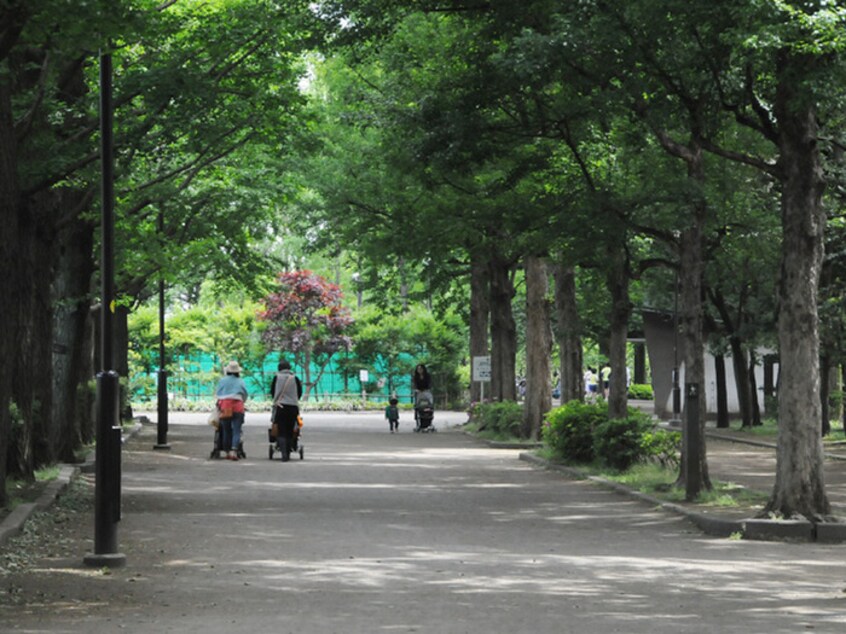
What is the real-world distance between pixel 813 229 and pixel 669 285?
99.9ft

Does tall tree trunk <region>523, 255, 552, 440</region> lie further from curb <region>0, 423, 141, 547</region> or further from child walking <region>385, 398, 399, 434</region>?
curb <region>0, 423, 141, 547</region>

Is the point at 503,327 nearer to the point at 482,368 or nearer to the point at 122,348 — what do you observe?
the point at 482,368

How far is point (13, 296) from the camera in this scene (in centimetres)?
1714

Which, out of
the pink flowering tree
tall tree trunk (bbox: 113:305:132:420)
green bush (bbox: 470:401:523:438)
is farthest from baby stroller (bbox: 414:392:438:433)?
the pink flowering tree

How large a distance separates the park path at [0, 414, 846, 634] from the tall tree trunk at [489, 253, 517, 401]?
1954cm

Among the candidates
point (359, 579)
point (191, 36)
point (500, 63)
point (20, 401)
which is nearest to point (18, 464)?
point (20, 401)

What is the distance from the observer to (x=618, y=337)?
1029 inches

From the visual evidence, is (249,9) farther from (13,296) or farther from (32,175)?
(13,296)

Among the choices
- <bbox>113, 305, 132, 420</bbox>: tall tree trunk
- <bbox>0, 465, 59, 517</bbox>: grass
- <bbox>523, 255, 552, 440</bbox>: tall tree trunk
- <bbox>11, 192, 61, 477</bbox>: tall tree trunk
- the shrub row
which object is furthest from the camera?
<bbox>113, 305, 132, 420</bbox>: tall tree trunk

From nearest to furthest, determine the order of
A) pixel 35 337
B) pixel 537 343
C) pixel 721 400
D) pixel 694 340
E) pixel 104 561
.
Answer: pixel 104 561 < pixel 694 340 < pixel 35 337 < pixel 537 343 < pixel 721 400

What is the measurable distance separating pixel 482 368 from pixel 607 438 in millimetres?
19575

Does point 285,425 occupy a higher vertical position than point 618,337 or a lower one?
lower

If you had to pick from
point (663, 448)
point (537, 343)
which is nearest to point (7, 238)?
point (663, 448)

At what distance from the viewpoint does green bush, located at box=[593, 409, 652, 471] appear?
82.2 ft
